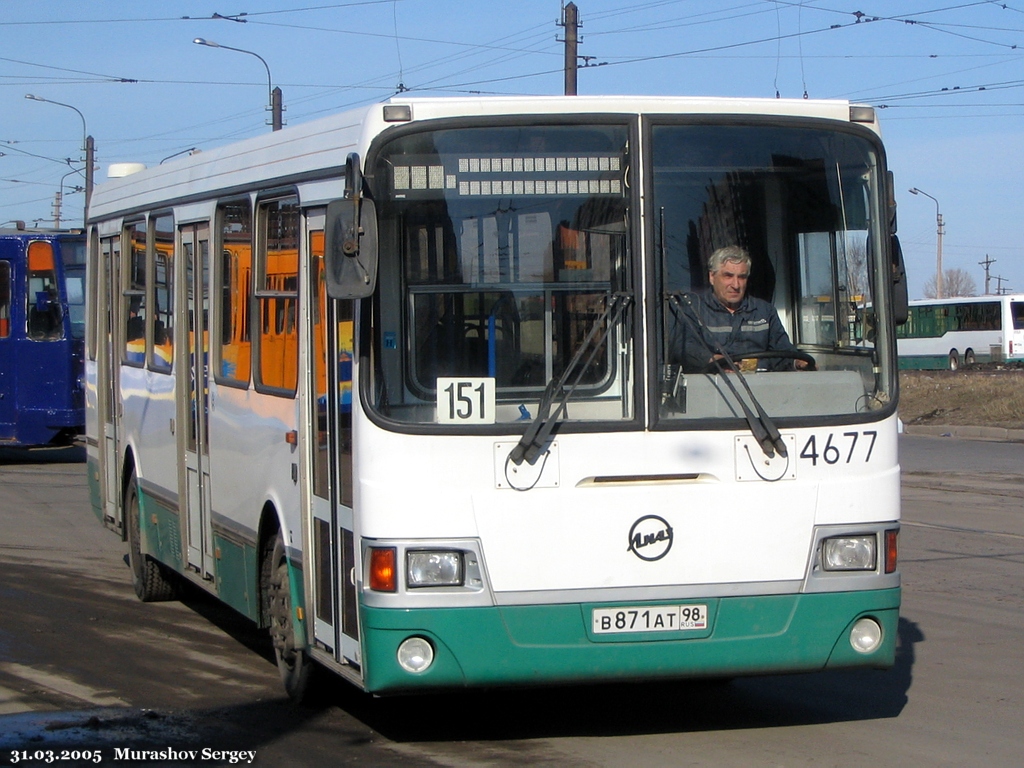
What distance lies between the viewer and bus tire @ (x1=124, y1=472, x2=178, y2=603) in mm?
9797

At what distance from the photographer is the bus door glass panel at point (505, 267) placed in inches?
220

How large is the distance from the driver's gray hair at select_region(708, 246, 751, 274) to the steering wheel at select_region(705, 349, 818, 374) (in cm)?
34

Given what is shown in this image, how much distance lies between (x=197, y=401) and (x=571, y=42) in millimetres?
18090

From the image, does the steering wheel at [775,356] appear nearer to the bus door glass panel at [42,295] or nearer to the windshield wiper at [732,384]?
the windshield wiper at [732,384]

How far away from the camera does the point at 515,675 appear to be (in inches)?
218

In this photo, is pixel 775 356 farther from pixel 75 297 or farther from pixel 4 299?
pixel 4 299

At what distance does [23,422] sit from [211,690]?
48.5 ft

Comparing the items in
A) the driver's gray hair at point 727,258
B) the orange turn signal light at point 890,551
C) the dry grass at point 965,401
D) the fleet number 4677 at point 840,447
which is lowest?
the dry grass at point 965,401

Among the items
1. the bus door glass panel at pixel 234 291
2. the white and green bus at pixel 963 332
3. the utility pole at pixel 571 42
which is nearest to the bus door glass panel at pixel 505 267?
the bus door glass panel at pixel 234 291

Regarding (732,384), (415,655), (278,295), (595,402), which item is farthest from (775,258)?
(278,295)

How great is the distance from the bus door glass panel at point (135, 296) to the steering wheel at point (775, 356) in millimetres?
4857

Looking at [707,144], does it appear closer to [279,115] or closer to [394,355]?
[394,355]

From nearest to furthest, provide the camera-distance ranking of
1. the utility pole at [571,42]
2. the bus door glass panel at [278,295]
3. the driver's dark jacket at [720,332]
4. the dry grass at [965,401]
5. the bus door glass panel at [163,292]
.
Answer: the driver's dark jacket at [720,332] → the bus door glass panel at [278,295] → the bus door glass panel at [163,292] → the utility pole at [571,42] → the dry grass at [965,401]

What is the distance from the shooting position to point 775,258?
19.7 feet
